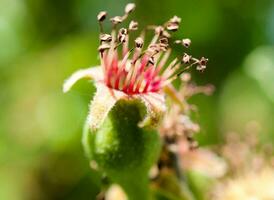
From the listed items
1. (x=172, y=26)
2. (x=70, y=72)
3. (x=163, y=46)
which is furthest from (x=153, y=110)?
(x=70, y=72)

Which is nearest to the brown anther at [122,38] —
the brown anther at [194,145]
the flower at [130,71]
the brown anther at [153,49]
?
the flower at [130,71]

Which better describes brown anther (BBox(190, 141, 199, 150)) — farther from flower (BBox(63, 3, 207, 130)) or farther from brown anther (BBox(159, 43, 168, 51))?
brown anther (BBox(159, 43, 168, 51))

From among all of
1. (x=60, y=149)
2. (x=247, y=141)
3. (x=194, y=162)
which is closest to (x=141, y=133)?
(x=194, y=162)

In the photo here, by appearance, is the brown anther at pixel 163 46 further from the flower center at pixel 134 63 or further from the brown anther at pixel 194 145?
the brown anther at pixel 194 145

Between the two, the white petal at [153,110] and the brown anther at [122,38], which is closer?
the white petal at [153,110]

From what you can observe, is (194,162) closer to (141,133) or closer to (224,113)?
(141,133)
